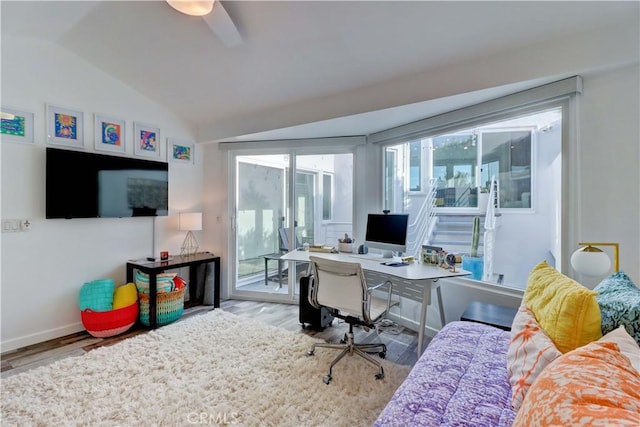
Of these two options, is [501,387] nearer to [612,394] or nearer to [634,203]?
[612,394]

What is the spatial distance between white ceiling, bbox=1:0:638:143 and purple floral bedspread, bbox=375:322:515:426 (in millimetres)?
1806

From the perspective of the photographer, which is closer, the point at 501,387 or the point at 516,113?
the point at 501,387

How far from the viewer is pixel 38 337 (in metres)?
2.79

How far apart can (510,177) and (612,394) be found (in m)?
2.26

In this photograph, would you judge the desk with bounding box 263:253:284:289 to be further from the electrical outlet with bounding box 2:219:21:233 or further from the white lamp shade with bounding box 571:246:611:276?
the white lamp shade with bounding box 571:246:611:276

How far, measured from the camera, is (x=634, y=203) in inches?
70.1

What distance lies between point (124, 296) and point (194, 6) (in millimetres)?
2749

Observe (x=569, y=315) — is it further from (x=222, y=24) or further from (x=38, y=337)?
(x=38, y=337)

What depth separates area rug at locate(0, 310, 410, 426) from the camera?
5.84 feet

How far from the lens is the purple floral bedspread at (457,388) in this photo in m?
1.04

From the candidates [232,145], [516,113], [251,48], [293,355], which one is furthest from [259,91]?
[293,355]

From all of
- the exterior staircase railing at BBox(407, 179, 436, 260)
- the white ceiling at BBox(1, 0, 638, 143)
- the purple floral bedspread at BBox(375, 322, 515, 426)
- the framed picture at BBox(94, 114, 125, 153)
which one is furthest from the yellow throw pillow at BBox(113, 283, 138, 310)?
the exterior staircase railing at BBox(407, 179, 436, 260)

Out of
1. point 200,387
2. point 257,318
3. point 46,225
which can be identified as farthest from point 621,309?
point 46,225

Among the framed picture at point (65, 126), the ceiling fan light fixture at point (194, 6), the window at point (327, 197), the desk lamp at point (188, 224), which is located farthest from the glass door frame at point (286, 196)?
the ceiling fan light fixture at point (194, 6)
